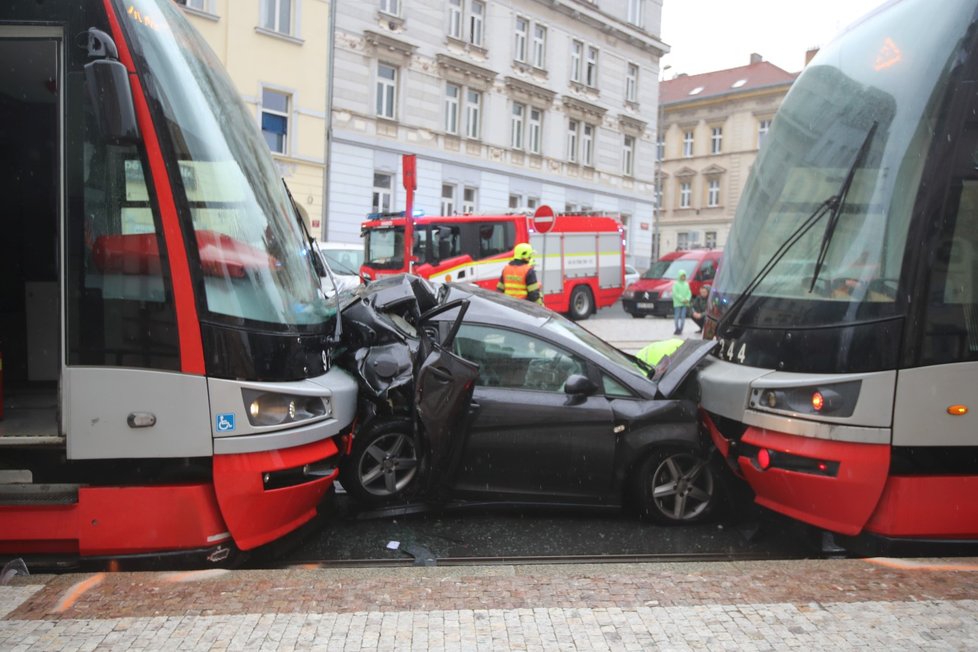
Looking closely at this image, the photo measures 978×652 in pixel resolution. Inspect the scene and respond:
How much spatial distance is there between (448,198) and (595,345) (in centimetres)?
2587

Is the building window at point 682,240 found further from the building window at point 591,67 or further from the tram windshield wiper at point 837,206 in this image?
the tram windshield wiper at point 837,206

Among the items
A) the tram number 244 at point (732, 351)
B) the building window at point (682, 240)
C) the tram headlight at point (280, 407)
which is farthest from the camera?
the building window at point (682, 240)

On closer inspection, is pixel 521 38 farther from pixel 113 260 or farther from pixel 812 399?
pixel 113 260

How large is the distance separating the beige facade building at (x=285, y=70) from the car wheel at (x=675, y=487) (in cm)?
2062

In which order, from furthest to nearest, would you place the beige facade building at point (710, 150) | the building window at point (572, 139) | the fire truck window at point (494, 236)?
1. the beige facade building at point (710, 150)
2. the building window at point (572, 139)
3. the fire truck window at point (494, 236)

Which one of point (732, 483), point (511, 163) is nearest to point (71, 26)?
point (732, 483)

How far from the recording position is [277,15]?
25.3 m

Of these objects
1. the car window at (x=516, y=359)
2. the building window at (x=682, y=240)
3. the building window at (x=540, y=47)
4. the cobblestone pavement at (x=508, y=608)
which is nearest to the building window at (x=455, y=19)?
the building window at (x=540, y=47)

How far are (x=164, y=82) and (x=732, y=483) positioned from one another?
4.22 metres

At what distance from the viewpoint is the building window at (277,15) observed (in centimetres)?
2494

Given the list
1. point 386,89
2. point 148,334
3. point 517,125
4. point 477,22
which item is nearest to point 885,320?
point 148,334

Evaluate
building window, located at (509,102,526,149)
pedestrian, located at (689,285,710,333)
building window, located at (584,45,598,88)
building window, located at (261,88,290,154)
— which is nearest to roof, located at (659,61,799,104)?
building window, located at (584,45,598,88)

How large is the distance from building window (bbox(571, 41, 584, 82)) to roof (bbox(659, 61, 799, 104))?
772 inches

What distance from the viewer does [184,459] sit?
399cm
